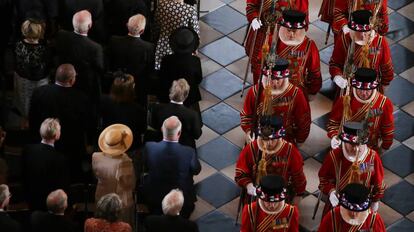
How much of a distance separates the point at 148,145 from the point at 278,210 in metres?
1.32

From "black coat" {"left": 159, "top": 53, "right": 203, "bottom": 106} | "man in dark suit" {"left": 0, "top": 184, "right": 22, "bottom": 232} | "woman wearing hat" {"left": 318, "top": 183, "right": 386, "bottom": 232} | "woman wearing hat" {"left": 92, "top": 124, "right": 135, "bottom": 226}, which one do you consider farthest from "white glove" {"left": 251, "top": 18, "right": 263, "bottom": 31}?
"man in dark suit" {"left": 0, "top": 184, "right": 22, "bottom": 232}

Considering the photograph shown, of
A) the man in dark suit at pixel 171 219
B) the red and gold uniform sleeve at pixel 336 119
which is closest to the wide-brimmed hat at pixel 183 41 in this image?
the red and gold uniform sleeve at pixel 336 119

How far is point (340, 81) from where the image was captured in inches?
503

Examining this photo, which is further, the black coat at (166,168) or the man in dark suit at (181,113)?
the man in dark suit at (181,113)

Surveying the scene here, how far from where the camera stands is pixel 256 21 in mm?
13273

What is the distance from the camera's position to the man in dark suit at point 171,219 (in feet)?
35.4

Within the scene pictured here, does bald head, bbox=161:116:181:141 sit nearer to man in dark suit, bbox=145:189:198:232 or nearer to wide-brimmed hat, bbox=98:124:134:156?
wide-brimmed hat, bbox=98:124:134:156

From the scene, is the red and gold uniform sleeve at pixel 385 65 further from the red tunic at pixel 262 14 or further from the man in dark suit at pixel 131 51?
the man in dark suit at pixel 131 51

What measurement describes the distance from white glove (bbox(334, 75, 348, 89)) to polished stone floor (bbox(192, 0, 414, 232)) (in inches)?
31.7

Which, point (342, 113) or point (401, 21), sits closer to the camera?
point (342, 113)

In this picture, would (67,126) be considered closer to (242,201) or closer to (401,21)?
(242,201)

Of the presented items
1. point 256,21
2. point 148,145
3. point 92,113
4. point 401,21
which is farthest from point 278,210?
point 401,21

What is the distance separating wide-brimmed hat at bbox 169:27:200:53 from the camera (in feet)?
40.4

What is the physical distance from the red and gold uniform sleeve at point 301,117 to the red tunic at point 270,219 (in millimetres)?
1432
